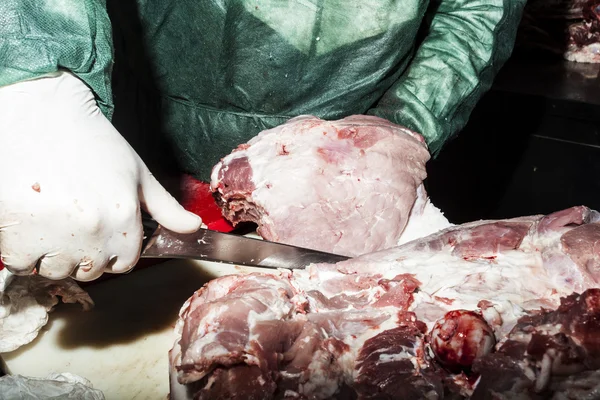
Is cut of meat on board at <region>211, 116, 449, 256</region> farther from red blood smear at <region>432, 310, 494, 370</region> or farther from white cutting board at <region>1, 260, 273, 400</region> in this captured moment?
red blood smear at <region>432, 310, 494, 370</region>

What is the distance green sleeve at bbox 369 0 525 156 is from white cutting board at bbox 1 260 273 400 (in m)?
0.85

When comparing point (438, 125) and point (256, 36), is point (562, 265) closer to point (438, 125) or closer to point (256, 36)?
point (438, 125)

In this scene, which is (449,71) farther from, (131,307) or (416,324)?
(131,307)

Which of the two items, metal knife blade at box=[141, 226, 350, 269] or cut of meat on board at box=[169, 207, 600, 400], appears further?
metal knife blade at box=[141, 226, 350, 269]

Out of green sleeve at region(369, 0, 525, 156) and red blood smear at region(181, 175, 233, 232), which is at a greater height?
green sleeve at region(369, 0, 525, 156)

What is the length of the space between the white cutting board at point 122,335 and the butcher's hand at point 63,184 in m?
0.36

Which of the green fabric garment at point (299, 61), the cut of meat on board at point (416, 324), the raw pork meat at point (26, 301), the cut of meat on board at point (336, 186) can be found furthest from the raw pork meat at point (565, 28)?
the raw pork meat at point (26, 301)

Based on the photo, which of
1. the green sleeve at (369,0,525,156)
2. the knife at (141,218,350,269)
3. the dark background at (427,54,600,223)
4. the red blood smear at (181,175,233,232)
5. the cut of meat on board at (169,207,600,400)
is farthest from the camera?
the dark background at (427,54,600,223)

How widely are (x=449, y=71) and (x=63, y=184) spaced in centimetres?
146

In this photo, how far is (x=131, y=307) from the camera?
1.74m

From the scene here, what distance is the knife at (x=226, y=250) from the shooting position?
1.45 m

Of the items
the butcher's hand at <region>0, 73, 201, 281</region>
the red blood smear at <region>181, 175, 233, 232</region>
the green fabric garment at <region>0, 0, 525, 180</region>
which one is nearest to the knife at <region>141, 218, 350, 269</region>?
the butcher's hand at <region>0, 73, 201, 281</region>

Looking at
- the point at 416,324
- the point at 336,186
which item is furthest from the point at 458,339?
the point at 336,186

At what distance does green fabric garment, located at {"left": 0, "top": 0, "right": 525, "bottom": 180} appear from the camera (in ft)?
5.98
